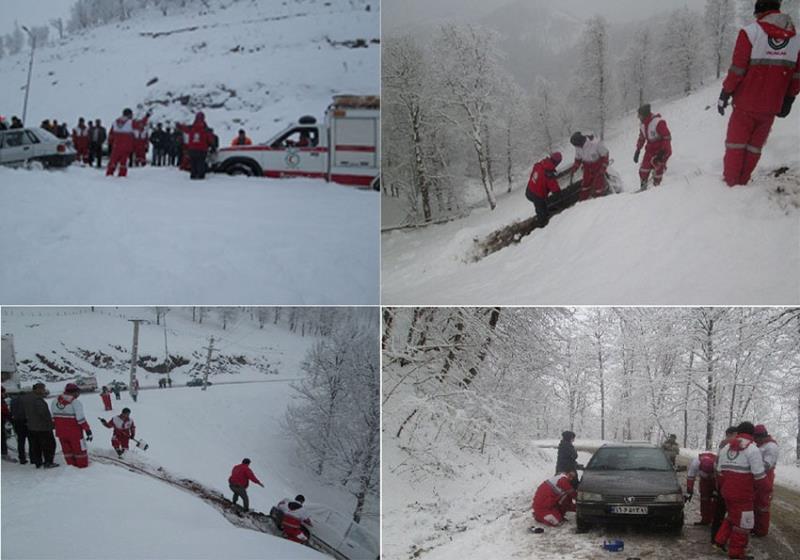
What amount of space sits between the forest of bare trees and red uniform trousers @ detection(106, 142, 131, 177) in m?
1.75

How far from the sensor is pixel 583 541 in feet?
10.9

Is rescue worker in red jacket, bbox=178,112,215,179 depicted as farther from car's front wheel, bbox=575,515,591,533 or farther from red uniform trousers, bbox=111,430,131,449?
car's front wheel, bbox=575,515,591,533

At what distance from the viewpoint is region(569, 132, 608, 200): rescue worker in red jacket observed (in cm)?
351

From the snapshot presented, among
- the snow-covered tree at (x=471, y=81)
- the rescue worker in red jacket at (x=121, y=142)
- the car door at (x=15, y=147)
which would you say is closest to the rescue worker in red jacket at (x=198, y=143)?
the rescue worker in red jacket at (x=121, y=142)

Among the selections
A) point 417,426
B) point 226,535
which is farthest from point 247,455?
point 417,426

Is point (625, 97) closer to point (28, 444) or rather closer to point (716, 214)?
point (716, 214)

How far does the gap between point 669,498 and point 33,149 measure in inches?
153

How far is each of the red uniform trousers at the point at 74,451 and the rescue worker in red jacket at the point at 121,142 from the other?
1.52 metres

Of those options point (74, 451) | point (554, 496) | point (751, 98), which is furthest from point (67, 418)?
point (751, 98)

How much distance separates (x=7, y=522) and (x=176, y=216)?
186cm

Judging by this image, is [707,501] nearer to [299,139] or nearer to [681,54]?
[681,54]

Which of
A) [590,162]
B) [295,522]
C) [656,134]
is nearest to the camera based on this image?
[656,134]

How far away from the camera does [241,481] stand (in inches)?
147

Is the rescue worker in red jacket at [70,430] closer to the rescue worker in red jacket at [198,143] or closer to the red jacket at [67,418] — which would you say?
the red jacket at [67,418]
